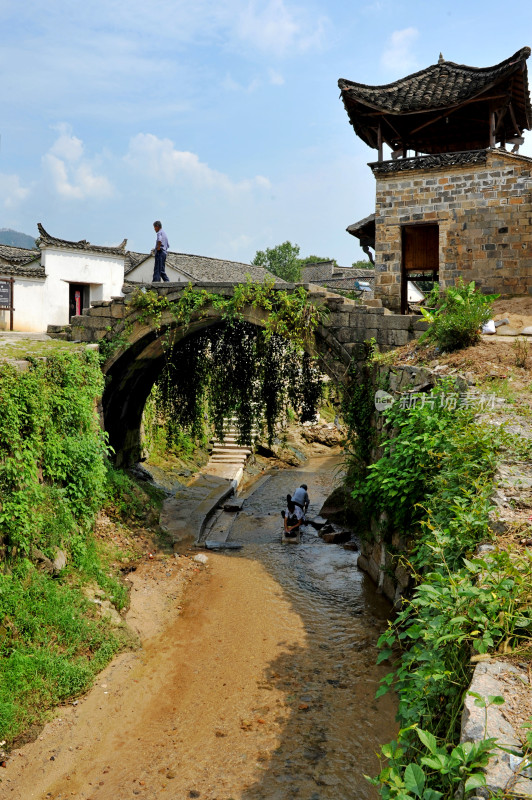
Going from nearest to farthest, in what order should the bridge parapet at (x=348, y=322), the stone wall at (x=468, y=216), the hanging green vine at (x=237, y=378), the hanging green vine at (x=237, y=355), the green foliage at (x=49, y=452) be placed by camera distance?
1. the green foliage at (x=49, y=452)
2. the bridge parapet at (x=348, y=322)
3. the hanging green vine at (x=237, y=355)
4. the stone wall at (x=468, y=216)
5. the hanging green vine at (x=237, y=378)

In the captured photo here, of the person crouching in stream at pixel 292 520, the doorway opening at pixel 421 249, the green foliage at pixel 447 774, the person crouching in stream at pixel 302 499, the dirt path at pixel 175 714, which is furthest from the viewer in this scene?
the doorway opening at pixel 421 249

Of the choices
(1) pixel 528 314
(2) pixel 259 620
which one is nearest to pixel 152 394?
(2) pixel 259 620

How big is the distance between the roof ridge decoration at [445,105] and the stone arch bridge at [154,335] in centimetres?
596

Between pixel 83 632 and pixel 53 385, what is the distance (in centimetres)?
372

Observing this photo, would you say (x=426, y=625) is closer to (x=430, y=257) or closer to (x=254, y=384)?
(x=254, y=384)

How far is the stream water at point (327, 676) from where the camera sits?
584cm

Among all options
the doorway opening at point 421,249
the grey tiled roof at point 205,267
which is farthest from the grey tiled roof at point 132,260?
the doorway opening at point 421,249

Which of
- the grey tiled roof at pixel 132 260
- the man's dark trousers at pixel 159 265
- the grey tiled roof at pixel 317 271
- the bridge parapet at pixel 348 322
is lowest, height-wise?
the bridge parapet at pixel 348 322

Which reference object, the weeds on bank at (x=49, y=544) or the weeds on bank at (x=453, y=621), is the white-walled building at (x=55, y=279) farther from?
the weeds on bank at (x=453, y=621)

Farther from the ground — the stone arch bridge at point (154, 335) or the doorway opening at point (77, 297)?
Answer: the doorway opening at point (77, 297)

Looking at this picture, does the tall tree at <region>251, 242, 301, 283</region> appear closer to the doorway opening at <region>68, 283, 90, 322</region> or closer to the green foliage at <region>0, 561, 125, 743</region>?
the doorway opening at <region>68, 283, 90, 322</region>

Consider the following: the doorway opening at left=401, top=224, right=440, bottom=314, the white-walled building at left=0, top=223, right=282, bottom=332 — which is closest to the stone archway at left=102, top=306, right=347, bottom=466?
the doorway opening at left=401, top=224, right=440, bottom=314

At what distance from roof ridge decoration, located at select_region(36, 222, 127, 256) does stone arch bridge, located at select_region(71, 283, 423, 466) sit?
10147 mm

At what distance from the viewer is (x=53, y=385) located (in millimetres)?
9180
